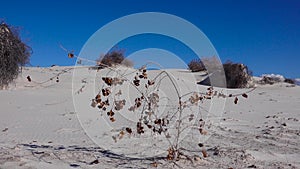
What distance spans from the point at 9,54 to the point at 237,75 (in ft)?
40.4

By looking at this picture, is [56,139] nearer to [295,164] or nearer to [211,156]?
[211,156]

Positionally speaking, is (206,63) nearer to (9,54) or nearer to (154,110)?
(154,110)

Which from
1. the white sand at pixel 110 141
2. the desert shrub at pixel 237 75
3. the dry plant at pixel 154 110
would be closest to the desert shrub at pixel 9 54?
the white sand at pixel 110 141

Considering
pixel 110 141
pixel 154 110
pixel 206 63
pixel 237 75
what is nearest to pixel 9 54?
pixel 206 63

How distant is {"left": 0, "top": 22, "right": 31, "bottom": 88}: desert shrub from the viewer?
11500 millimetres

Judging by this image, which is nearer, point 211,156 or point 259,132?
point 211,156

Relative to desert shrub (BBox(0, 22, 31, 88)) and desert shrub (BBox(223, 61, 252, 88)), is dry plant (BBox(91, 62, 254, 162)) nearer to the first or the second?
desert shrub (BBox(0, 22, 31, 88))

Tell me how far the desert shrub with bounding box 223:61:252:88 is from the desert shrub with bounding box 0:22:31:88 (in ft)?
37.9

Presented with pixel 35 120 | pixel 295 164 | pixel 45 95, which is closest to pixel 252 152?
pixel 295 164

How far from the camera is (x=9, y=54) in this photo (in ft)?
38.6

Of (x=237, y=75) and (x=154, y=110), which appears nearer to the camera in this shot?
(x=154, y=110)

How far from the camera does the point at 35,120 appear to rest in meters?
7.03

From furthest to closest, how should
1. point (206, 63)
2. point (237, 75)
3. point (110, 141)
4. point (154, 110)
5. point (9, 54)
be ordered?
point (237, 75) < point (9, 54) < point (206, 63) < point (110, 141) < point (154, 110)

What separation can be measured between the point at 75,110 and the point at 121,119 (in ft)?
5.62
